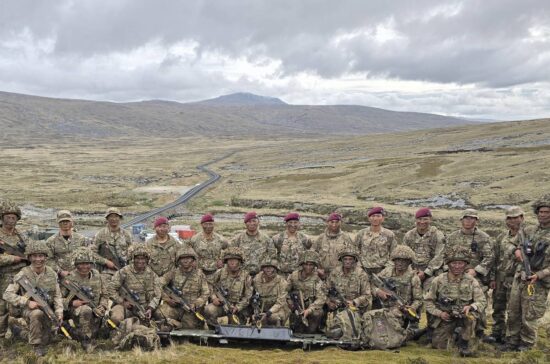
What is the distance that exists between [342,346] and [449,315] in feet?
8.35

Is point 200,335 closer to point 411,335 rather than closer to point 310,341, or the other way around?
point 310,341

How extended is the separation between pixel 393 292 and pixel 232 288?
404cm

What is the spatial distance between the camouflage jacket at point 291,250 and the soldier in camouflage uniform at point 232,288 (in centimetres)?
128

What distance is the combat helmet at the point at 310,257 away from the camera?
12.5m

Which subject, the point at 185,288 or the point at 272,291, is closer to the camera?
the point at 185,288

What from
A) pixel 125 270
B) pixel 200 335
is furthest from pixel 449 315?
pixel 125 270

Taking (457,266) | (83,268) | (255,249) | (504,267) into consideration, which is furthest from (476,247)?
(83,268)

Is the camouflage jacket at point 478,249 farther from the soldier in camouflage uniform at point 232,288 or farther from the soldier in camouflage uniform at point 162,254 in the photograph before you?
the soldier in camouflage uniform at point 162,254

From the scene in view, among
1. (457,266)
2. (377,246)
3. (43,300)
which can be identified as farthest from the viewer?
(377,246)

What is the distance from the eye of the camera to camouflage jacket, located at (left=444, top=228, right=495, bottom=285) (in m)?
12.1

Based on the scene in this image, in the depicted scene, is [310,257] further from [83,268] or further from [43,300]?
[43,300]

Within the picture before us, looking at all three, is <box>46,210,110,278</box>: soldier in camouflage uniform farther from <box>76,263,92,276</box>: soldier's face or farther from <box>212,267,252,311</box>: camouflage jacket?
<box>212,267,252,311</box>: camouflage jacket

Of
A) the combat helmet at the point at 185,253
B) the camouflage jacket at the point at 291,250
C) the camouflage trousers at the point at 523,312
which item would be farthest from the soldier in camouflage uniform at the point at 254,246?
the camouflage trousers at the point at 523,312

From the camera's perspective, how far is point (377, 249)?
515 inches
